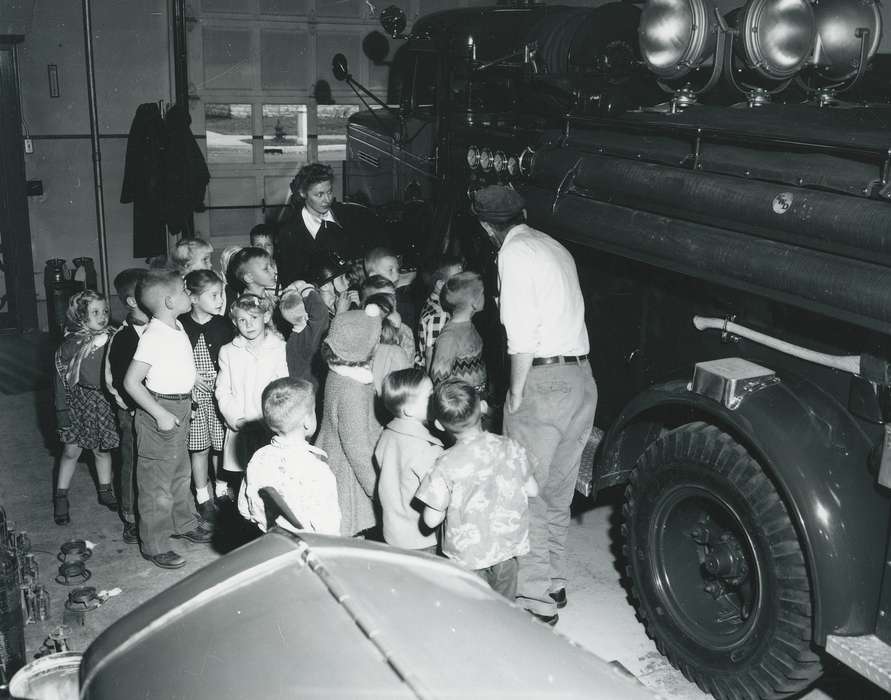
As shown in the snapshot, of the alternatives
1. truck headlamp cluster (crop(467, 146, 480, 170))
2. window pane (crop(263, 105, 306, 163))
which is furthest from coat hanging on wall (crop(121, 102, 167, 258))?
truck headlamp cluster (crop(467, 146, 480, 170))

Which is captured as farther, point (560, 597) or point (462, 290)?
point (462, 290)

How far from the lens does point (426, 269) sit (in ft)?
18.8

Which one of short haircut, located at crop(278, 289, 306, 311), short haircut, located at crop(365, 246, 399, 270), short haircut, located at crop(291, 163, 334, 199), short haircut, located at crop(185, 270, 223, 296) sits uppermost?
short haircut, located at crop(291, 163, 334, 199)

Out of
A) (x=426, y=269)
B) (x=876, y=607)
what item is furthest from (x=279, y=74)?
(x=876, y=607)

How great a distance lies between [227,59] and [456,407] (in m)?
9.17

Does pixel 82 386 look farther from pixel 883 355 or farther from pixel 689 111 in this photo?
pixel 883 355

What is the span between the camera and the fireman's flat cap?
440 centimetres

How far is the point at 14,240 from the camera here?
32.3ft

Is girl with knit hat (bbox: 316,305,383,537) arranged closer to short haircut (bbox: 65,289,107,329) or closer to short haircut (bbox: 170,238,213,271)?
short haircut (bbox: 65,289,107,329)

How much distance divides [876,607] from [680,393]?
43.4 inches

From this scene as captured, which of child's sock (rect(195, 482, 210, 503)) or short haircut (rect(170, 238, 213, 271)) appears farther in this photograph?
short haircut (rect(170, 238, 213, 271))

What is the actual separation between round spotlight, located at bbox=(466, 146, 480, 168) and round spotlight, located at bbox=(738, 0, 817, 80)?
194cm

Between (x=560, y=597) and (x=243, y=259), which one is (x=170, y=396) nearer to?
(x=243, y=259)

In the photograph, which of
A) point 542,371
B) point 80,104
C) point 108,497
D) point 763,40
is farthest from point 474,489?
point 80,104
